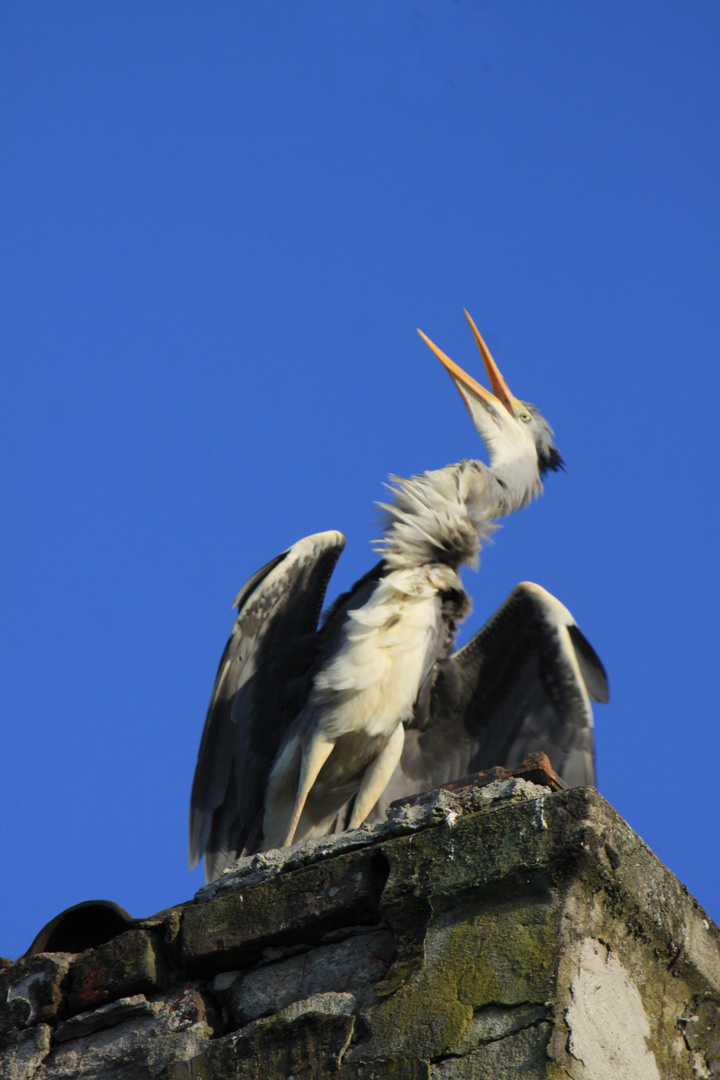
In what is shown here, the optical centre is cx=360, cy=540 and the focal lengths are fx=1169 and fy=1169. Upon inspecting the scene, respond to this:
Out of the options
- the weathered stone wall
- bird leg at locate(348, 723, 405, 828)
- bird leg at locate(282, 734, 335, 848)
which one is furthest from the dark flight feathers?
the weathered stone wall

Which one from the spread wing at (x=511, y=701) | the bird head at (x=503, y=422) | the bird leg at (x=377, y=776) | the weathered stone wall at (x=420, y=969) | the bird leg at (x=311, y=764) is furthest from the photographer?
the bird head at (x=503, y=422)

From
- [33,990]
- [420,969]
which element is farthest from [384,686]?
[420,969]

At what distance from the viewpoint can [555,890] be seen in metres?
2.25

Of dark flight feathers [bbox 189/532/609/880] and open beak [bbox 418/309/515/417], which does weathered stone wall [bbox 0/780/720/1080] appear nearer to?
dark flight feathers [bbox 189/532/609/880]

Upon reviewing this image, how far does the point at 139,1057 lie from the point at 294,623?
3865mm

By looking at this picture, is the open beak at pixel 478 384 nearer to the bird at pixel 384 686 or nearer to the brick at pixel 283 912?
the bird at pixel 384 686

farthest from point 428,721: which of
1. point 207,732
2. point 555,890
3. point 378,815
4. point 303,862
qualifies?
point 555,890

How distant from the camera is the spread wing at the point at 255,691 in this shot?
6102 millimetres

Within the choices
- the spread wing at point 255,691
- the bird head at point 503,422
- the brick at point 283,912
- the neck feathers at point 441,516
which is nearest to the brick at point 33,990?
the brick at point 283,912

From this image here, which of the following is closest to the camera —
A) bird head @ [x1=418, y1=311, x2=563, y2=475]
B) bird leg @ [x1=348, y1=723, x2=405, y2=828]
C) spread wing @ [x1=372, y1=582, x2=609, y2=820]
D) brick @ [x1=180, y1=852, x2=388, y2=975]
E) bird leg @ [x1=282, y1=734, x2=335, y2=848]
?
brick @ [x1=180, y1=852, x2=388, y2=975]

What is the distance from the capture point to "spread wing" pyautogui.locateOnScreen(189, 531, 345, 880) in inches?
240

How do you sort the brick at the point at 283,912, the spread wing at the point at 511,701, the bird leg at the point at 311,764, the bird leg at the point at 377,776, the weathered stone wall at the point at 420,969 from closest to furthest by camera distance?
the weathered stone wall at the point at 420,969
the brick at the point at 283,912
the bird leg at the point at 311,764
the bird leg at the point at 377,776
the spread wing at the point at 511,701

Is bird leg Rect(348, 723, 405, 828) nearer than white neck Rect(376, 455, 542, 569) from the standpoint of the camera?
Yes

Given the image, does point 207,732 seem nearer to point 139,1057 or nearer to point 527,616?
point 527,616
